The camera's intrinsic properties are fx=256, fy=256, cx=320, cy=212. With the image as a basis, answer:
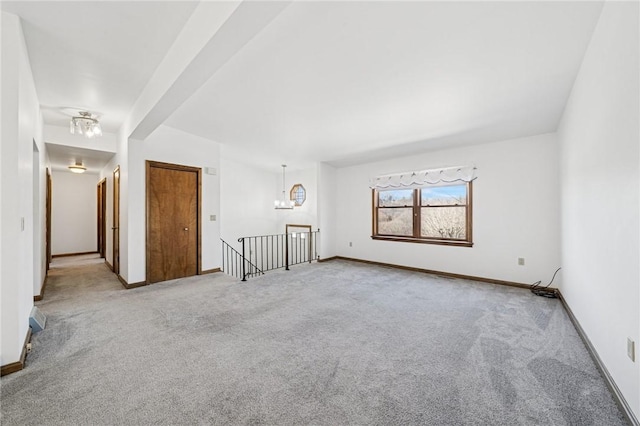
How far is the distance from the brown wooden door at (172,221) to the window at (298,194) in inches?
133

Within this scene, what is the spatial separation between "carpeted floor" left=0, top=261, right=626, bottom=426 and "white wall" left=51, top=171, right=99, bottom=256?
4.77 metres

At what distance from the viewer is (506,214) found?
443 centimetres

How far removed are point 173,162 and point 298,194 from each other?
388cm

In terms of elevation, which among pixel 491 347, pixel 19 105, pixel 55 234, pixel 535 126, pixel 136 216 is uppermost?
pixel 535 126

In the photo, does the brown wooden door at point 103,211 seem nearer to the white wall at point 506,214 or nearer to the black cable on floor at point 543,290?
the white wall at point 506,214

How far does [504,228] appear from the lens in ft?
14.6

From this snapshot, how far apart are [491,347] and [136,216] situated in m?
5.04

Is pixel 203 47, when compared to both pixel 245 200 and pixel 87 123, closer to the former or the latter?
pixel 87 123

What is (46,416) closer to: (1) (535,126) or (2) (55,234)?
(1) (535,126)

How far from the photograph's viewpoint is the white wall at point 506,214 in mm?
→ 4055

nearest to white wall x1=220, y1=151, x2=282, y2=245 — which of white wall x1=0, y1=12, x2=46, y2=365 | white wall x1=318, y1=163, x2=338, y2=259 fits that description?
white wall x1=318, y1=163, x2=338, y2=259

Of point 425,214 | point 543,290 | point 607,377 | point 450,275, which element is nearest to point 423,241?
point 425,214

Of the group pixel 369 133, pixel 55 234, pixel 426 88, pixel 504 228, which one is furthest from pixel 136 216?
pixel 504 228

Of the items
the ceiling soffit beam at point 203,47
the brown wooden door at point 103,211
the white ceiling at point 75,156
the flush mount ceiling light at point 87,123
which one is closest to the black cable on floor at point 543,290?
the ceiling soffit beam at point 203,47
